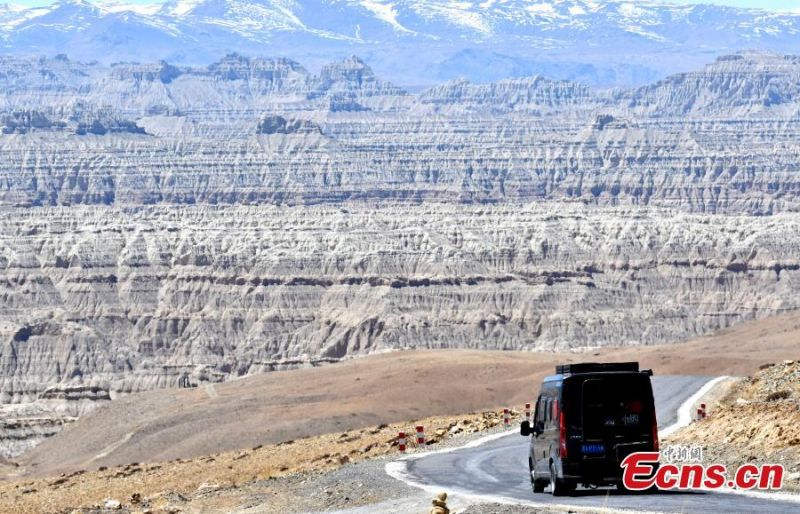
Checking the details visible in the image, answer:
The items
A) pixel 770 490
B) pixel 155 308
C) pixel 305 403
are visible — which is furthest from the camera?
pixel 155 308

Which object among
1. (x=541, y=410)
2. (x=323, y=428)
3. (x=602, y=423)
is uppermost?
(x=602, y=423)

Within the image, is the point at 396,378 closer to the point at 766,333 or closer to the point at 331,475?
the point at 766,333

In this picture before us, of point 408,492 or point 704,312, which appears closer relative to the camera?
point 408,492

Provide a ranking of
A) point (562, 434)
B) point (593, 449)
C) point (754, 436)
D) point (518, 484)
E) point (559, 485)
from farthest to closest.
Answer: point (518, 484), point (754, 436), point (559, 485), point (562, 434), point (593, 449)

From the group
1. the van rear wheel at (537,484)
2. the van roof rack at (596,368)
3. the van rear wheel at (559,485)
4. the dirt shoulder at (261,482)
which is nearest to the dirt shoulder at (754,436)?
the van roof rack at (596,368)

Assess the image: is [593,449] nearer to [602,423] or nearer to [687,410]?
[602,423]

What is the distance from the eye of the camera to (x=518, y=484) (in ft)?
116

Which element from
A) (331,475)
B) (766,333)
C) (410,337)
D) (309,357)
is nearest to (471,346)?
(410,337)

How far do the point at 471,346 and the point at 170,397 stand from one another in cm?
6719

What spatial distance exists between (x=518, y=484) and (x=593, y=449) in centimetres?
579

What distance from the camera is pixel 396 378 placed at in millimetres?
108375

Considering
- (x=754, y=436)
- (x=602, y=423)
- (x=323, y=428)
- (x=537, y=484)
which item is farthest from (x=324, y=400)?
(x=602, y=423)

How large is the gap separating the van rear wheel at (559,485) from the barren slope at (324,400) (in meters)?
55.5

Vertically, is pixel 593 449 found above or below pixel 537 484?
above
